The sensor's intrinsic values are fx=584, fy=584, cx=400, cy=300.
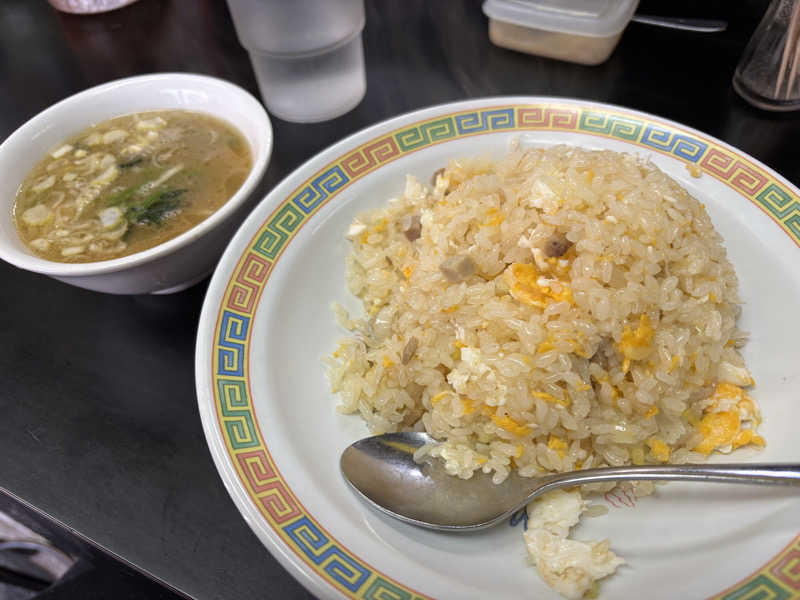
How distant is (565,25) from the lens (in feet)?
8.92

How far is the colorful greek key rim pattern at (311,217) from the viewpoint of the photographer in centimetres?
119

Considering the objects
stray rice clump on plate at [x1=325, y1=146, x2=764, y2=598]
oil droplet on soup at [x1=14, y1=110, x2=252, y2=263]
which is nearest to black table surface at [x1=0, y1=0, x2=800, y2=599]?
oil droplet on soup at [x1=14, y1=110, x2=252, y2=263]

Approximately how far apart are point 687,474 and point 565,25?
86.8 inches

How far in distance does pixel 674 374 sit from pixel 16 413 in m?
1.96

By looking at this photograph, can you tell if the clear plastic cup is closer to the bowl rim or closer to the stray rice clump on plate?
the bowl rim

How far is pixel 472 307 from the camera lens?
5.21 feet

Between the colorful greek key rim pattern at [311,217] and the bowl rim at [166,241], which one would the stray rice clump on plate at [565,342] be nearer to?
the colorful greek key rim pattern at [311,217]

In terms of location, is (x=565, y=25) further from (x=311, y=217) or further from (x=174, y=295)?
(x=174, y=295)

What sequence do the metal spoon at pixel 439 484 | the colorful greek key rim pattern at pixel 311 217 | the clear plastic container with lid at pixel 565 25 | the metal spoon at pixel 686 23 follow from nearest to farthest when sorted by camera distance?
1. the colorful greek key rim pattern at pixel 311 217
2. the metal spoon at pixel 439 484
3. the clear plastic container with lid at pixel 565 25
4. the metal spoon at pixel 686 23

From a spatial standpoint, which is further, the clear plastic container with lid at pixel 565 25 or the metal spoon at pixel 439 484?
the clear plastic container with lid at pixel 565 25

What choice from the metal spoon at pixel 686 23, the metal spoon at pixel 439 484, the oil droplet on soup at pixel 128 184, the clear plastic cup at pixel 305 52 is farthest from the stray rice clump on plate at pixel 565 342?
the metal spoon at pixel 686 23

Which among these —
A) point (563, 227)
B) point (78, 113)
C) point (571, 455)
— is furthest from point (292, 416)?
point (78, 113)

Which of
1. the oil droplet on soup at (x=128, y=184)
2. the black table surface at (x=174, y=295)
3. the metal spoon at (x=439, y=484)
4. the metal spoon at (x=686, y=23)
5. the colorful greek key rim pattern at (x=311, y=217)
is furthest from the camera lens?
the metal spoon at (x=686, y=23)

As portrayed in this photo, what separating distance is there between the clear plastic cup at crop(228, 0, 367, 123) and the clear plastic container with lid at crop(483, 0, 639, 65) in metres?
0.77
